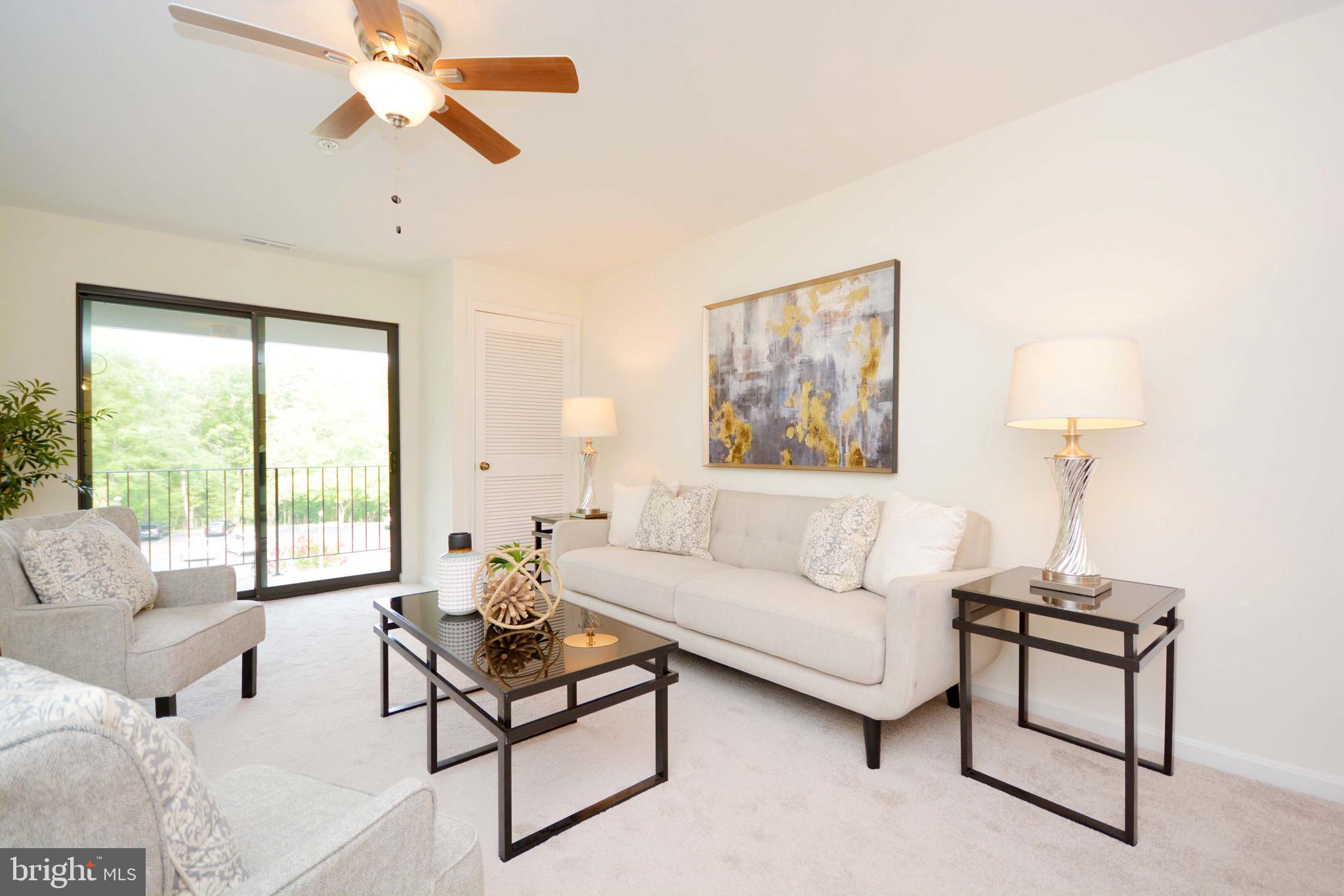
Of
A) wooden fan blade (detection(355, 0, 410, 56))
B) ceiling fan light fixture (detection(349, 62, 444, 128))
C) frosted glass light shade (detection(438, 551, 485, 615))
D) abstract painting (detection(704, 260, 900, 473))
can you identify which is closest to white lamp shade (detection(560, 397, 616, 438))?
abstract painting (detection(704, 260, 900, 473))

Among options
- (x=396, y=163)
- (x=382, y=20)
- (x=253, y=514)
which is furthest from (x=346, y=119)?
(x=253, y=514)

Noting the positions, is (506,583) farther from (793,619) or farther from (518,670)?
(793,619)

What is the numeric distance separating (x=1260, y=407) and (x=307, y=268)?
548 centimetres

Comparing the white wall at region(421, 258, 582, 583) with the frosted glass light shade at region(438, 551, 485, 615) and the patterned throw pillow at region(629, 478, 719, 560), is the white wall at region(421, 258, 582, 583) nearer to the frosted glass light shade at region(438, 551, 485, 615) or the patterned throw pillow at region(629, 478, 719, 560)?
the patterned throw pillow at region(629, 478, 719, 560)

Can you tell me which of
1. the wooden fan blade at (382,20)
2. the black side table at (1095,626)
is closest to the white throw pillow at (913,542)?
the black side table at (1095,626)

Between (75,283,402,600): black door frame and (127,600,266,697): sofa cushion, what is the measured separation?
1.94 meters

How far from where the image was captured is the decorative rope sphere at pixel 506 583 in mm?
2055

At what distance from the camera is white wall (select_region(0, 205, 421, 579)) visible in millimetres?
3510

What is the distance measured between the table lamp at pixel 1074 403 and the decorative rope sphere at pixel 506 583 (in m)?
1.74

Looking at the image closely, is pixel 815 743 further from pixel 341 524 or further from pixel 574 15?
pixel 341 524

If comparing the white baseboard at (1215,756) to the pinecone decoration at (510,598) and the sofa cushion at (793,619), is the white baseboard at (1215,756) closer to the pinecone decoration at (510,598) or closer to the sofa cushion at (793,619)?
the sofa cushion at (793,619)

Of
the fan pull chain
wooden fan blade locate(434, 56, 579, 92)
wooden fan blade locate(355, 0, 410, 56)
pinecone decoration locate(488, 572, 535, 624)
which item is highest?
the fan pull chain

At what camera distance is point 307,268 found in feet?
14.7

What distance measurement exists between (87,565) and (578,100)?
8.43ft
